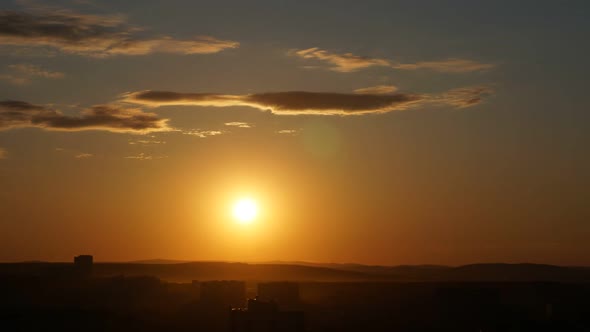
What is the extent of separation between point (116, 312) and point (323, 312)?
1268cm

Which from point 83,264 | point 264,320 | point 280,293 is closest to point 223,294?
point 280,293

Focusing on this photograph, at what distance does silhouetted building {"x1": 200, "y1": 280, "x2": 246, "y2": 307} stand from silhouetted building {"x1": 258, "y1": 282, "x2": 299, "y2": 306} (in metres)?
1.93

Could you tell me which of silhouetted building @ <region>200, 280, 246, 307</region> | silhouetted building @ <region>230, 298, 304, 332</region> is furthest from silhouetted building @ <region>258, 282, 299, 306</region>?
silhouetted building @ <region>230, 298, 304, 332</region>

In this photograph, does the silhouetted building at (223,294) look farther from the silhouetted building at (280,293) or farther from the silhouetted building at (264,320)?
the silhouetted building at (264,320)

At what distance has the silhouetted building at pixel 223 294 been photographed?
53844mm

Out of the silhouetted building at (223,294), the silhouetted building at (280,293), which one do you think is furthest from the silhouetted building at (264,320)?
the silhouetted building at (223,294)

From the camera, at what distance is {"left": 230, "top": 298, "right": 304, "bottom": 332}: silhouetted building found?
37.0 metres

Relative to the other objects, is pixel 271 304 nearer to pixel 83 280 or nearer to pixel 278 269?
pixel 83 280

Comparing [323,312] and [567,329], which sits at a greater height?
[323,312]

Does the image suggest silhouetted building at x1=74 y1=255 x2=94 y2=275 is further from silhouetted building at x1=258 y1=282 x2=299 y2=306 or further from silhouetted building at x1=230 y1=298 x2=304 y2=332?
silhouetted building at x1=230 y1=298 x2=304 y2=332

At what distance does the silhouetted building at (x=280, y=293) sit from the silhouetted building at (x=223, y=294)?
76.2 inches

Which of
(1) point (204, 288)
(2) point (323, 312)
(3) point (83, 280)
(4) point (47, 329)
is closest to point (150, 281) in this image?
(3) point (83, 280)

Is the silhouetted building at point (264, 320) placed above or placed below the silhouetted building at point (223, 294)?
below

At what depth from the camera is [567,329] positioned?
4069cm
